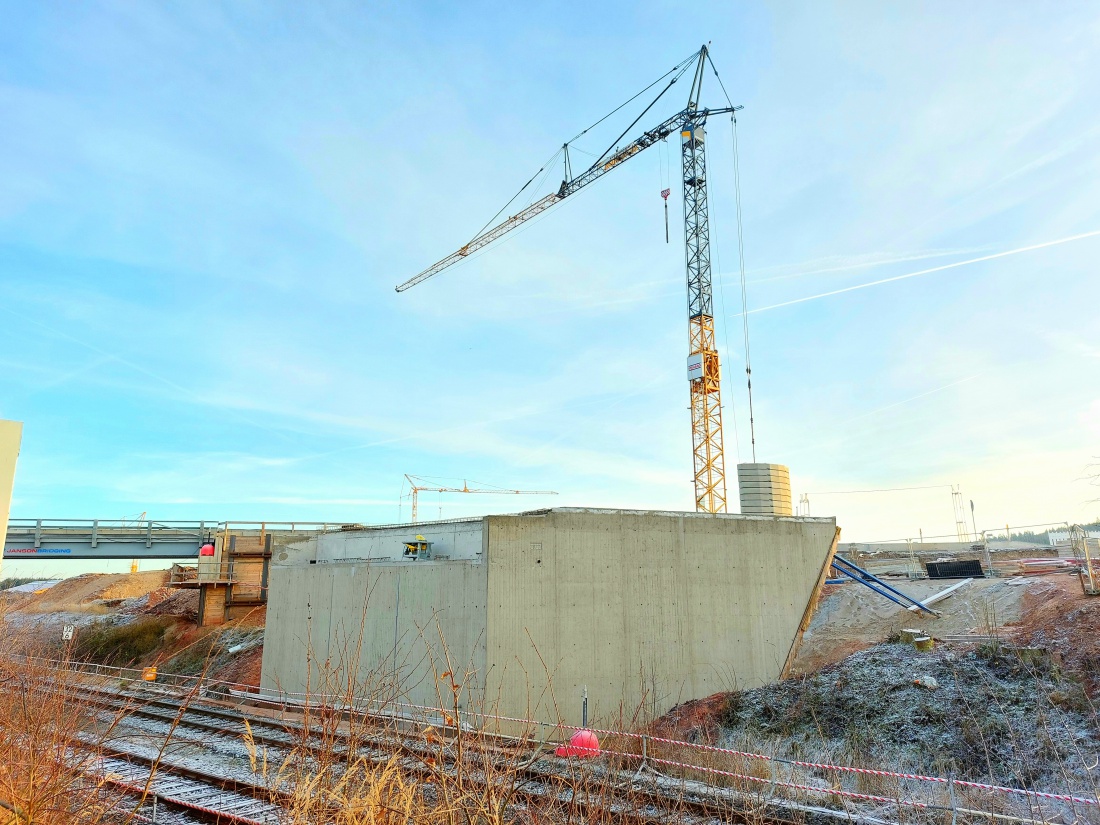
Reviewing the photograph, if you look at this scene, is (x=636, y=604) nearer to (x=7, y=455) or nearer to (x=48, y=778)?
(x=48, y=778)

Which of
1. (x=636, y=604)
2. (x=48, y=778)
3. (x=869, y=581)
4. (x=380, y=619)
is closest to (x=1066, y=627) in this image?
(x=869, y=581)

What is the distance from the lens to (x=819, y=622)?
74.5 ft

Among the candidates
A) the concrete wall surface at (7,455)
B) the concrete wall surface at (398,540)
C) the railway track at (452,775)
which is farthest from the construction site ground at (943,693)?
the concrete wall surface at (7,455)

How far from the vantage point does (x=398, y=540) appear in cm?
2206

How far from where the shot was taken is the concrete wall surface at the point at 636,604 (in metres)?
17.5

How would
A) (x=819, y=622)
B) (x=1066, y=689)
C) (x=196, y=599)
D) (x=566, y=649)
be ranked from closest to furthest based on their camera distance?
(x=1066, y=689) → (x=566, y=649) → (x=819, y=622) → (x=196, y=599)

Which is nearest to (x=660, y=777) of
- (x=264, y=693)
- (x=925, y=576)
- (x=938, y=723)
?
(x=938, y=723)

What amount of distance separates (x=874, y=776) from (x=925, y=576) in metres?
22.4

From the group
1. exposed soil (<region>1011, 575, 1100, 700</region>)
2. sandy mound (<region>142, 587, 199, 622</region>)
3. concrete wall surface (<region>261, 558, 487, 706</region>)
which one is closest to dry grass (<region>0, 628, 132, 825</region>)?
concrete wall surface (<region>261, 558, 487, 706</region>)

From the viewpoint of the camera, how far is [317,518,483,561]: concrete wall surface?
19484mm

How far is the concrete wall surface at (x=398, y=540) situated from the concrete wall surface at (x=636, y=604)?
185 cm

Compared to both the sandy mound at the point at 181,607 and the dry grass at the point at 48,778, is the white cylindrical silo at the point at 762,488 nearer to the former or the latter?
the dry grass at the point at 48,778

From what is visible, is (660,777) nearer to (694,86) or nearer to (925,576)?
(925,576)

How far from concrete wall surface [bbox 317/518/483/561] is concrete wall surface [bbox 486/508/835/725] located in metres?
1.85
